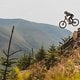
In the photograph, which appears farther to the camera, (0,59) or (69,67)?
(0,59)

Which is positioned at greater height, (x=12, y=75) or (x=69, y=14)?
(x=69, y=14)

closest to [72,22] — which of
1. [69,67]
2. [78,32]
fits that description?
[78,32]

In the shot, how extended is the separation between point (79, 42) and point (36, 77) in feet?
35.4

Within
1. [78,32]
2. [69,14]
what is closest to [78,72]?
[69,14]

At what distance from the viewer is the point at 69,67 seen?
58.0 ft

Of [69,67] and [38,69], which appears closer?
[69,67]

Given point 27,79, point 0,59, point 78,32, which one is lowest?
point 27,79

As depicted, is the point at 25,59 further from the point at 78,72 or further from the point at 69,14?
the point at 78,72

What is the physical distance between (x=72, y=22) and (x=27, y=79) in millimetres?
9679

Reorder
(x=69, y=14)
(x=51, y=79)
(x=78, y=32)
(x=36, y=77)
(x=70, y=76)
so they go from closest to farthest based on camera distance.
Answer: (x=70, y=76)
(x=51, y=79)
(x=36, y=77)
(x=69, y=14)
(x=78, y=32)

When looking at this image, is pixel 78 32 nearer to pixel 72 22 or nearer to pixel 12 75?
pixel 72 22

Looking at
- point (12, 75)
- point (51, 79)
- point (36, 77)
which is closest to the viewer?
point (51, 79)

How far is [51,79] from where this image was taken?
56.9 ft

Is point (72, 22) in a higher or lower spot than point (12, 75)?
higher
